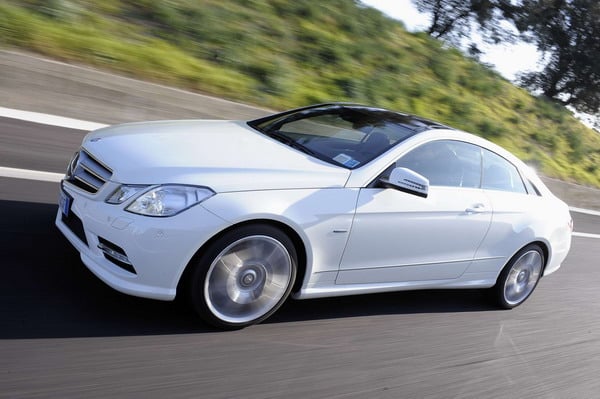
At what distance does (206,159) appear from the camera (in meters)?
3.81

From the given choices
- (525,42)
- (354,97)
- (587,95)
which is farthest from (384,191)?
(587,95)

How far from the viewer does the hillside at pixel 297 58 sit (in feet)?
28.2

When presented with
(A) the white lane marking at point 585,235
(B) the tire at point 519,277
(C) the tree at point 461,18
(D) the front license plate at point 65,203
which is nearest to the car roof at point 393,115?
(B) the tire at point 519,277

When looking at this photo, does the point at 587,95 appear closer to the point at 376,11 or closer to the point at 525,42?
the point at 525,42

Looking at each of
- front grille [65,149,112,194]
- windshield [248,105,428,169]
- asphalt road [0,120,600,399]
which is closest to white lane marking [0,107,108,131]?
asphalt road [0,120,600,399]

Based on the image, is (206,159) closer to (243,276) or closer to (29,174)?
(243,276)

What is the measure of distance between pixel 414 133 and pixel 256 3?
901 centimetres

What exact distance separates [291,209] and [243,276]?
0.51 metres

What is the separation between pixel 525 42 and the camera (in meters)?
24.9

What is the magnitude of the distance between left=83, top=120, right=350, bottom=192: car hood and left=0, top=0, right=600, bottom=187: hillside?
4150 millimetres

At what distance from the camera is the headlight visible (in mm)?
3449

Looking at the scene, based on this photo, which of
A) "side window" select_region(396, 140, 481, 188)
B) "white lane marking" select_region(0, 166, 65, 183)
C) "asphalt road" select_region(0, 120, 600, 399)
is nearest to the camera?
"asphalt road" select_region(0, 120, 600, 399)

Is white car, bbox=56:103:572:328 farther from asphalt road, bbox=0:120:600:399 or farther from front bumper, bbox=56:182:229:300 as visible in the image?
asphalt road, bbox=0:120:600:399

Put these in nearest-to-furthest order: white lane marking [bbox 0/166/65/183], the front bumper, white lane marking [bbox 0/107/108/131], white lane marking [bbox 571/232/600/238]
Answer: the front bumper
white lane marking [bbox 0/166/65/183]
white lane marking [bbox 0/107/108/131]
white lane marking [bbox 571/232/600/238]
